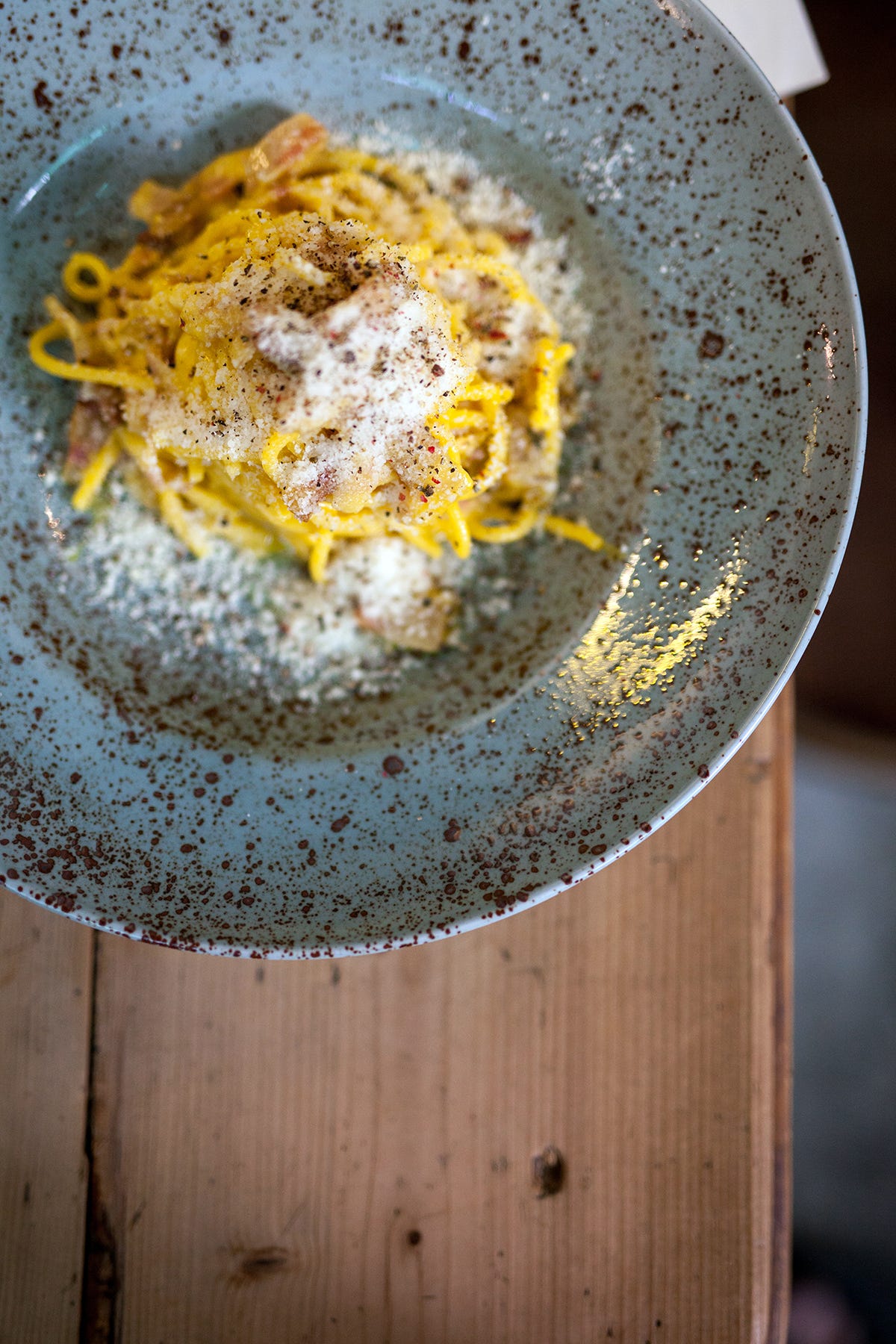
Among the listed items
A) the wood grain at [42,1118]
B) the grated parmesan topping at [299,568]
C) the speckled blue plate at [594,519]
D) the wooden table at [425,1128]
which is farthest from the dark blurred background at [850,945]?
the wood grain at [42,1118]

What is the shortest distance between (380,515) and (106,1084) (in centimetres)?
101

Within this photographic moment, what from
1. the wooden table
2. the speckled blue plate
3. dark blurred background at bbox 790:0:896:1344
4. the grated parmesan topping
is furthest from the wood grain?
dark blurred background at bbox 790:0:896:1344

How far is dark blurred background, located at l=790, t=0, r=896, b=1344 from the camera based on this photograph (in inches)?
85.2

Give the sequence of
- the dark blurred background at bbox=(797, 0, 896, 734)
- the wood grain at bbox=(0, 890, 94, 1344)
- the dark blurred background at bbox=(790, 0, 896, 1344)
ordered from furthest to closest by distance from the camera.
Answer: the dark blurred background at bbox=(790, 0, 896, 1344), the dark blurred background at bbox=(797, 0, 896, 734), the wood grain at bbox=(0, 890, 94, 1344)

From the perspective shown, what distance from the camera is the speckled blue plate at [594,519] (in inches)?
48.3

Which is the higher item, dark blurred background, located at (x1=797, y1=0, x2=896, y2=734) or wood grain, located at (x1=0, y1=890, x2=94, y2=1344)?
dark blurred background, located at (x1=797, y1=0, x2=896, y2=734)

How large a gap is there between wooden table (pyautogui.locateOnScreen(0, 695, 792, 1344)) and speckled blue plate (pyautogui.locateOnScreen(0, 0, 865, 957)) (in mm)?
326

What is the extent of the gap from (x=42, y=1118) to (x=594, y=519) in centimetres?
128

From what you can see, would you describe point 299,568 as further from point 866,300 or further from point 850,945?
point 850,945

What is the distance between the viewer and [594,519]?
1.38 m

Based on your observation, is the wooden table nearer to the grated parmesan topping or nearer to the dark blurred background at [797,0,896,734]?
the grated parmesan topping

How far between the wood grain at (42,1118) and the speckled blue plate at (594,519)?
33 cm

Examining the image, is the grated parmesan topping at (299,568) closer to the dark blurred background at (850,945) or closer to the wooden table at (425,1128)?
the wooden table at (425,1128)

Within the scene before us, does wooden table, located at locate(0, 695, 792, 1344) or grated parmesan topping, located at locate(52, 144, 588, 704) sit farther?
wooden table, located at locate(0, 695, 792, 1344)
